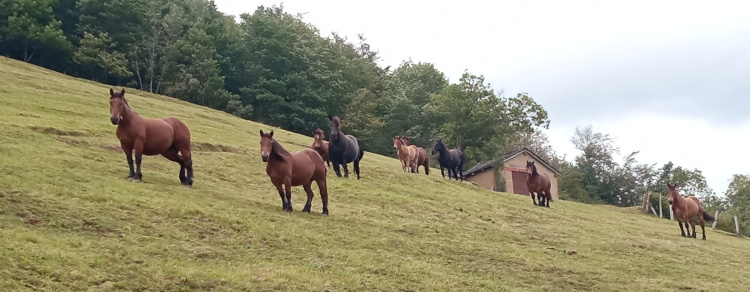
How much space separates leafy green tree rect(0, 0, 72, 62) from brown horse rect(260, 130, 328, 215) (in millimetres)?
51399

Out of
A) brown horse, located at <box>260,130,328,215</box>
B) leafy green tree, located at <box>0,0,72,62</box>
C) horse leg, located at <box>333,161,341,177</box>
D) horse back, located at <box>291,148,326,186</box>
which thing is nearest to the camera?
brown horse, located at <box>260,130,328,215</box>

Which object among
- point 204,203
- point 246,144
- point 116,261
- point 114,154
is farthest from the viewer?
point 246,144

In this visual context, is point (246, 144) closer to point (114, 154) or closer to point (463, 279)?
point (114, 154)

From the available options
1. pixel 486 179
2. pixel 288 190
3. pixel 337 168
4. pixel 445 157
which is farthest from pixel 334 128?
pixel 486 179

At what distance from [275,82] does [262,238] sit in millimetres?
55594

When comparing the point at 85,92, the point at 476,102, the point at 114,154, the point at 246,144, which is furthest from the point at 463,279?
the point at 476,102

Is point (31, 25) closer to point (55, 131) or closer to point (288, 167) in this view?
point (55, 131)

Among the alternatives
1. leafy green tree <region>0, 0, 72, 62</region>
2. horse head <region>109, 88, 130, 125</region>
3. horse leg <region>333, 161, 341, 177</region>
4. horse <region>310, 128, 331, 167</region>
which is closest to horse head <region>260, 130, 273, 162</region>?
horse head <region>109, 88, 130, 125</region>

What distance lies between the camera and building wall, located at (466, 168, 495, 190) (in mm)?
52169

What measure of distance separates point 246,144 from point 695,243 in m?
19.3

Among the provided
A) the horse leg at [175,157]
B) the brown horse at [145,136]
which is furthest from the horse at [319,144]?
the brown horse at [145,136]

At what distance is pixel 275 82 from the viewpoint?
6544 cm

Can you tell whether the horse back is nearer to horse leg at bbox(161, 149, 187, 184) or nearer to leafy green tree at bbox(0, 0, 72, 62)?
horse leg at bbox(161, 149, 187, 184)

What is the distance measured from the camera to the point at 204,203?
13.3 m
